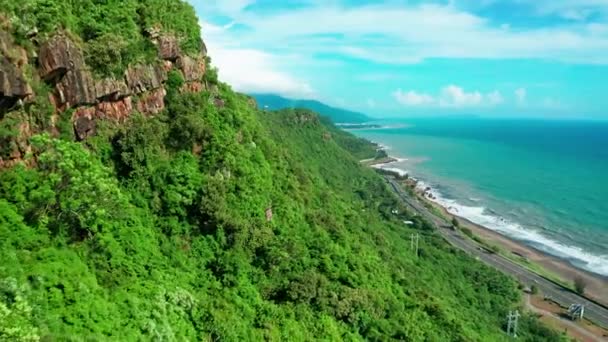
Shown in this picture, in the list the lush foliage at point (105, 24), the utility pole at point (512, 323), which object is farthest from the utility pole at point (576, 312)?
the lush foliage at point (105, 24)

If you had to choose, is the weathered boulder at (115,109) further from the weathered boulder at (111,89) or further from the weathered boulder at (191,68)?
the weathered boulder at (191,68)

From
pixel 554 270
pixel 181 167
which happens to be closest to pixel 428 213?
pixel 554 270

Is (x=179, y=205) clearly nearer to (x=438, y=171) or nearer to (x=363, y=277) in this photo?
(x=363, y=277)

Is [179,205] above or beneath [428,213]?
above

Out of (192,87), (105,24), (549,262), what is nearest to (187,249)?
(192,87)

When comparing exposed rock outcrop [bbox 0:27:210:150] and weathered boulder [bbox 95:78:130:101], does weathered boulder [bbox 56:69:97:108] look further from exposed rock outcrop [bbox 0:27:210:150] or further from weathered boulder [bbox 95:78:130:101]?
weathered boulder [bbox 95:78:130:101]

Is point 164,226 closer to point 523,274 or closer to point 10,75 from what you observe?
point 10,75
